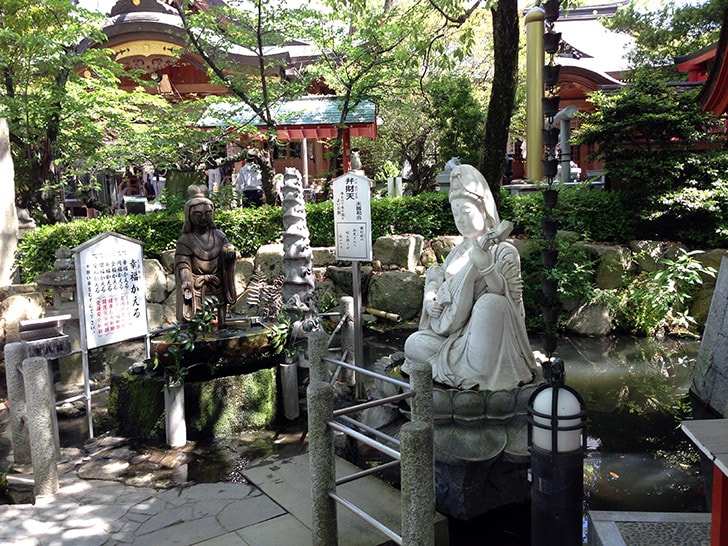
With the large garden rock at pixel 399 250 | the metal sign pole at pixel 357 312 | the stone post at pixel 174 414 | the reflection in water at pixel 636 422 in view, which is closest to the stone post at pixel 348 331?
the metal sign pole at pixel 357 312

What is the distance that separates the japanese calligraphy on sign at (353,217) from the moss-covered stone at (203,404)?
1820 mm

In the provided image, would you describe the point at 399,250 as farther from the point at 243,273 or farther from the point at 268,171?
the point at 268,171

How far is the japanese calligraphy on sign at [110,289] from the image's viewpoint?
6164mm

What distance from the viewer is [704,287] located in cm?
1068

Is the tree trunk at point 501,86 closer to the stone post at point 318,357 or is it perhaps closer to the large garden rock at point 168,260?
the large garden rock at point 168,260

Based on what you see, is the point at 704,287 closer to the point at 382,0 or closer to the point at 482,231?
the point at 482,231

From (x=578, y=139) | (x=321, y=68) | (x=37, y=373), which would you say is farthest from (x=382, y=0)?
(x=37, y=373)

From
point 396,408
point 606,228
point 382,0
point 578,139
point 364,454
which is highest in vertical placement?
point 382,0

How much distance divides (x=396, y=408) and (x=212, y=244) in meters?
3.05

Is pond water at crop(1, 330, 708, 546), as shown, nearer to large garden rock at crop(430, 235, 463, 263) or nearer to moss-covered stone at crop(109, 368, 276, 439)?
moss-covered stone at crop(109, 368, 276, 439)

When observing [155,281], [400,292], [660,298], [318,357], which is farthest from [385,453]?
[155,281]

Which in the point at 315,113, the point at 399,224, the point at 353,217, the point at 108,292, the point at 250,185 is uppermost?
the point at 315,113

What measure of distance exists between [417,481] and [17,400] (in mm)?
4387

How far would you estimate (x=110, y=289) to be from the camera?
21.1 feet
